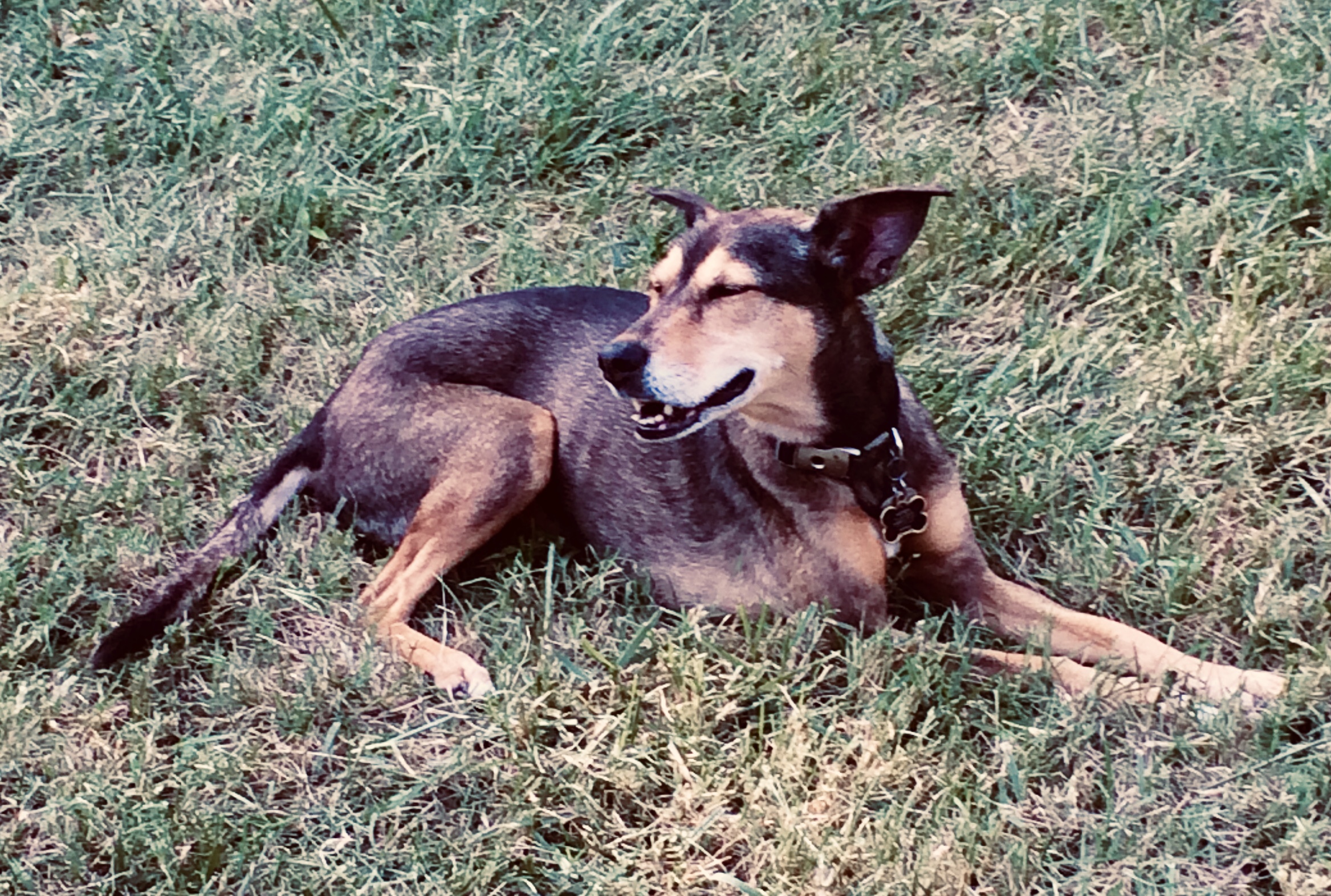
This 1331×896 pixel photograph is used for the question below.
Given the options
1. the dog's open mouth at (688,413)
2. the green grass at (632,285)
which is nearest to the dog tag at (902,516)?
the green grass at (632,285)

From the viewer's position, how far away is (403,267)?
16.7 feet

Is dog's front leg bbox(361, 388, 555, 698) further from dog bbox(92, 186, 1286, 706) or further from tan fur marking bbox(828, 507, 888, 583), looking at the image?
tan fur marking bbox(828, 507, 888, 583)

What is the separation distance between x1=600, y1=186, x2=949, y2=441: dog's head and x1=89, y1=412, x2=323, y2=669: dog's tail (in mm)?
1299

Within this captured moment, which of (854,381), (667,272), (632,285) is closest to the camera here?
(854,381)

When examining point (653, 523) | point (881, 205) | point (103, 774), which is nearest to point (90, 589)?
point (103, 774)

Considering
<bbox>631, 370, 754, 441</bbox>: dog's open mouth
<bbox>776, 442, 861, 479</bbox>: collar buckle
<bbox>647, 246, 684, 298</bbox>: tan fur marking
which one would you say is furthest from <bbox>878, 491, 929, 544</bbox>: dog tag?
<bbox>647, 246, 684, 298</bbox>: tan fur marking

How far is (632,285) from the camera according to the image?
4820mm

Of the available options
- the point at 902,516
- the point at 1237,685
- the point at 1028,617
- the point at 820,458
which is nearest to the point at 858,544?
the point at 902,516

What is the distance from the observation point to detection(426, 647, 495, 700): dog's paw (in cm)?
347

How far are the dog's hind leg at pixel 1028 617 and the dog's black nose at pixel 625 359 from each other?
94cm

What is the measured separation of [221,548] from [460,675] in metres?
0.90

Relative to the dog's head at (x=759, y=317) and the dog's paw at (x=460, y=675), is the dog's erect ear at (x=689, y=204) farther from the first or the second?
the dog's paw at (x=460, y=675)

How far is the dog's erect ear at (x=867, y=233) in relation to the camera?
318 centimetres

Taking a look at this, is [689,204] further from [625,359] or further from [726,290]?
[625,359]
